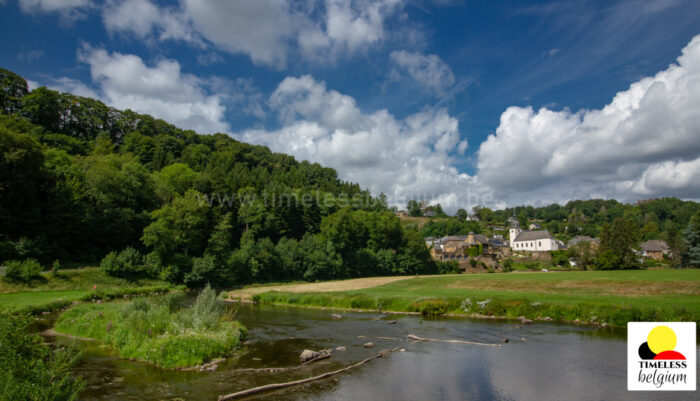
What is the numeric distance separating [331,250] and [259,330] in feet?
159

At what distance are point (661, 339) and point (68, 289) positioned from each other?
4938cm

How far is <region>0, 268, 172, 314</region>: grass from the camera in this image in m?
29.0

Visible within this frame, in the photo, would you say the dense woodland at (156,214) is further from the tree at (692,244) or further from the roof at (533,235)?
the roof at (533,235)

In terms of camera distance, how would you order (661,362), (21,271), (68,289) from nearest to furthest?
(661,362) → (21,271) → (68,289)

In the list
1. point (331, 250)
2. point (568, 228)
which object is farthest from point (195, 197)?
point (568, 228)

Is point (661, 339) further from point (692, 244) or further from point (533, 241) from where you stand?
point (533, 241)

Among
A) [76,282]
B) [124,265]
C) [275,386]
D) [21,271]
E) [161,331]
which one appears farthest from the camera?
[124,265]

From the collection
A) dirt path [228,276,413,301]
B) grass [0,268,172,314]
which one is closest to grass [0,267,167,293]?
grass [0,268,172,314]

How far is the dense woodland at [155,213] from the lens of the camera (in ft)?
156

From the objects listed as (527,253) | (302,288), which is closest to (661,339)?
(302,288)

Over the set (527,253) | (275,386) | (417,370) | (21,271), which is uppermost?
(527,253)

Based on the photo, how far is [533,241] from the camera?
132875mm

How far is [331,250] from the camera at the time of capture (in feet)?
238

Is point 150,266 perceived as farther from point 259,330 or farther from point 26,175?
point 259,330
